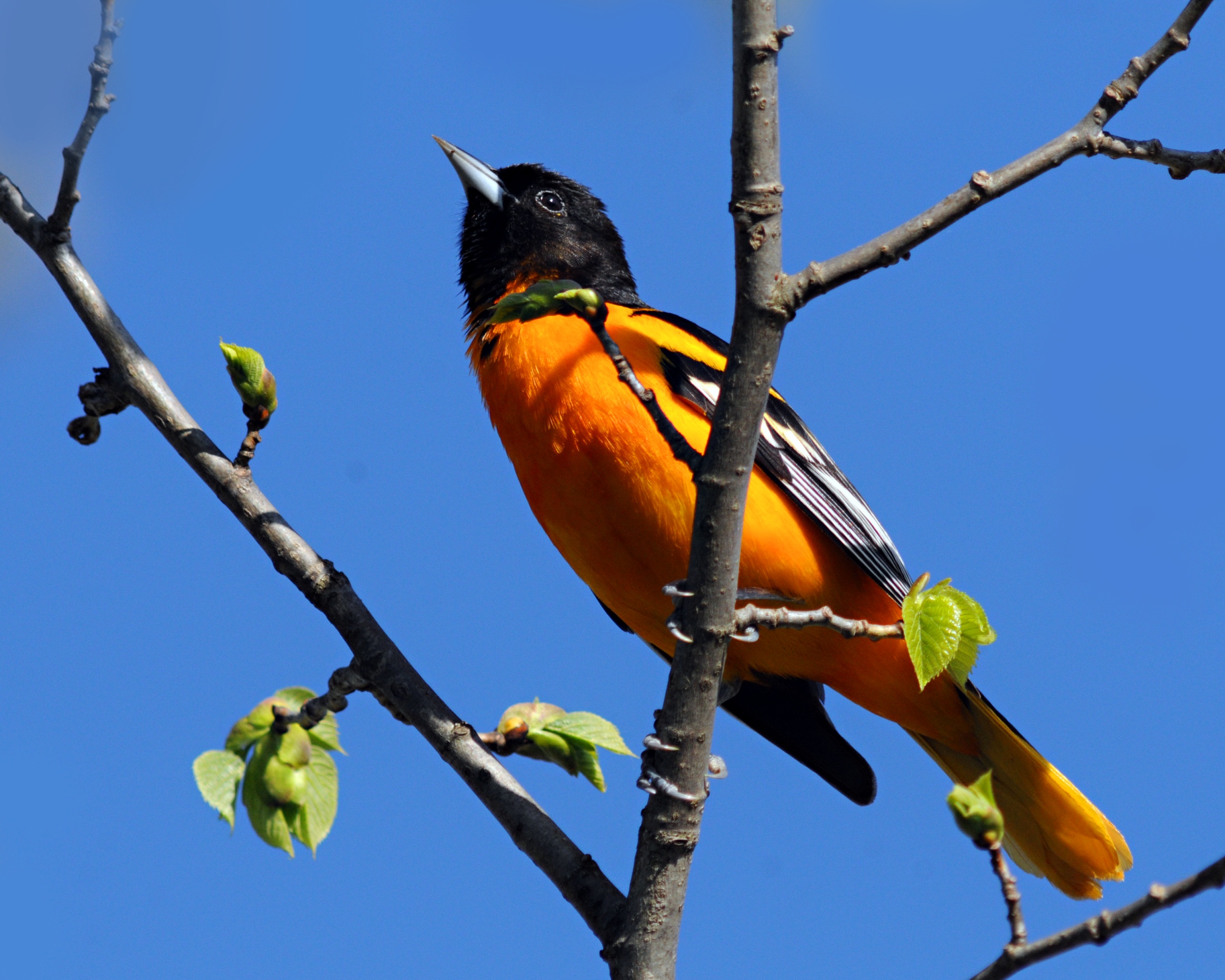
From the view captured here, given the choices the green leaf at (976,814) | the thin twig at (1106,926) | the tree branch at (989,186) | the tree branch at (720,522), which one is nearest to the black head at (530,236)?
the tree branch at (720,522)

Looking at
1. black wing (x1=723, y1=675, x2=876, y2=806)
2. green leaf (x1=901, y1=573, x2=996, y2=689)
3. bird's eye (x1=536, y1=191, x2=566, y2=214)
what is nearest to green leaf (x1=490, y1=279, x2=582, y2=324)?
green leaf (x1=901, y1=573, x2=996, y2=689)

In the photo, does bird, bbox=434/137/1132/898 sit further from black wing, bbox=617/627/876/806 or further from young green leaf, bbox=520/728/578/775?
young green leaf, bbox=520/728/578/775

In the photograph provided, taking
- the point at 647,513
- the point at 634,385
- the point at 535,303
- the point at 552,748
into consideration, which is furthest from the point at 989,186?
the point at 552,748

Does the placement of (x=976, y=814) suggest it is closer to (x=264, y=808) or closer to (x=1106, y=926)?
(x=1106, y=926)

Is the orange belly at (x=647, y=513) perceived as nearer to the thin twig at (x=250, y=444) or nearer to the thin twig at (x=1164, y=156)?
the thin twig at (x=250, y=444)

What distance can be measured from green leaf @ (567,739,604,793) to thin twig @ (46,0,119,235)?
1903 millimetres

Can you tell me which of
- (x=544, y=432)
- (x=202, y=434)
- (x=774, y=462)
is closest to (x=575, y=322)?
(x=544, y=432)

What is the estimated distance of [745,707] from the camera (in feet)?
15.1

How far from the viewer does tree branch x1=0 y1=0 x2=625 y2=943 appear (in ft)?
9.89

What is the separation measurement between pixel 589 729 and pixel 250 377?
4.29 ft

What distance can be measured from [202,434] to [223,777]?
36.2 inches

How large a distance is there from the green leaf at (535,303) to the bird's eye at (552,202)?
2.79 m

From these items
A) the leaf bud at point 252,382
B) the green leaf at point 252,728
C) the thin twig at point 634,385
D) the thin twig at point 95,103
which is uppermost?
the thin twig at point 95,103

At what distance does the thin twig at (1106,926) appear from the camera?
5.94ft
